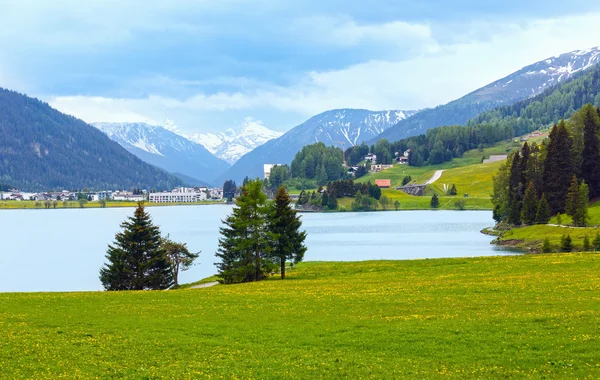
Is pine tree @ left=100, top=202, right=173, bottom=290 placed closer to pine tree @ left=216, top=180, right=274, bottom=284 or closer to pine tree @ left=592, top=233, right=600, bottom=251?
pine tree @ left=216, top=180, right=274, bottom=284

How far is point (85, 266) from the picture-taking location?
100875mm

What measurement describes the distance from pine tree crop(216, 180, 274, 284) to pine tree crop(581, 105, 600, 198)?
77.9 meters

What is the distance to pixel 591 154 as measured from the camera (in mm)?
117250

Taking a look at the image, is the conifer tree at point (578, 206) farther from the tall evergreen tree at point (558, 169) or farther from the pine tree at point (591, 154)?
the pine tree at point (591, 154)

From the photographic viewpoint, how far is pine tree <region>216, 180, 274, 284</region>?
2440 inches

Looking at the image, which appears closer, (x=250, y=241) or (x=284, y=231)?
(x=250, y=241)

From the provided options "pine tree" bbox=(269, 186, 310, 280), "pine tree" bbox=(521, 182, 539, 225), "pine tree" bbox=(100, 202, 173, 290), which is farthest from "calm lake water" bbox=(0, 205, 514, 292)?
"pine tree" bbox=(269, 186, 310, 280)

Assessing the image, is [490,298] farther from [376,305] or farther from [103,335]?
[103,335]

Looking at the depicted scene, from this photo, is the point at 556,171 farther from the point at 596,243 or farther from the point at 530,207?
the point at 596,243

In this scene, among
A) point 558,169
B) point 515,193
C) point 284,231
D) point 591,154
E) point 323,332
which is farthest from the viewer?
point 515,193

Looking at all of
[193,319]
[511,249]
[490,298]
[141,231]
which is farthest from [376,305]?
[511,249]

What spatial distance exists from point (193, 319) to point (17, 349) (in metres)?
9.67

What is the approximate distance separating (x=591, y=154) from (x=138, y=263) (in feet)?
298

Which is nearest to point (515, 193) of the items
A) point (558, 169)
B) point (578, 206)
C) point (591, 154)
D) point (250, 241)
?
point (558, 169)
